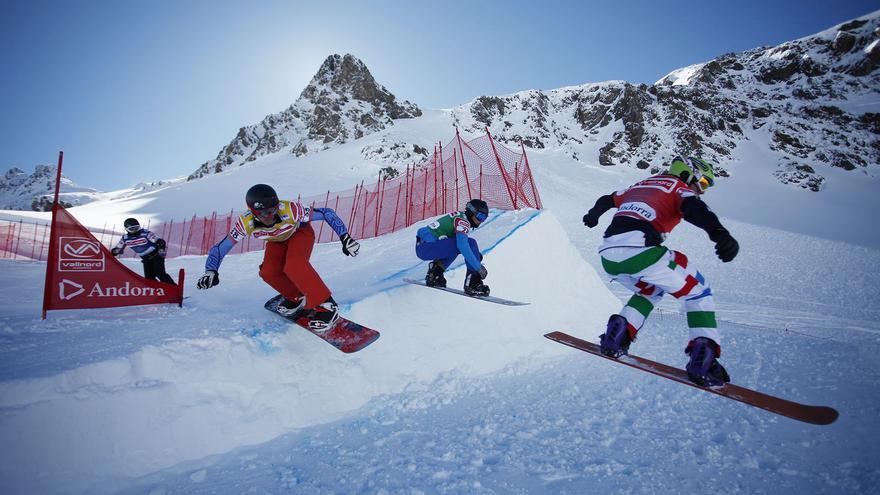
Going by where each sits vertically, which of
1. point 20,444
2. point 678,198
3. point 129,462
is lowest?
point 129,462

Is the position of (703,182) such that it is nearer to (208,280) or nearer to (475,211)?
(475,211)

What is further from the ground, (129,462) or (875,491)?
(875,491)

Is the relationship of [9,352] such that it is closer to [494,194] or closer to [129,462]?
[129,462]

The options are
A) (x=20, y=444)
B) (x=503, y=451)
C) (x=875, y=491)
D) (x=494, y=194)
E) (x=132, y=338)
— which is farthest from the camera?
(x=494, y=194)

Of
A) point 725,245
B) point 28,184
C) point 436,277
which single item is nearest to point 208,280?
point 436,277

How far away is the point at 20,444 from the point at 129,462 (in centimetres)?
52

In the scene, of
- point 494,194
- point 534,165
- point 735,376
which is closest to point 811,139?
point 534,165

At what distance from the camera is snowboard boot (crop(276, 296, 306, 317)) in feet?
12.0

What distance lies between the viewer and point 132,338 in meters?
3.17

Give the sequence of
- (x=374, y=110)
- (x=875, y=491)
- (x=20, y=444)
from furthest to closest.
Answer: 1. (x=374, y=110)
2. (x=875, y=491)
3. (x=20, y=444)

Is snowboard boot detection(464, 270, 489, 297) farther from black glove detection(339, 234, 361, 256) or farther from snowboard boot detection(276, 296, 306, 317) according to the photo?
snowboard boot detection(276, 296, 306, 317)

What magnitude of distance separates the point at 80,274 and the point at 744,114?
64.3 metres

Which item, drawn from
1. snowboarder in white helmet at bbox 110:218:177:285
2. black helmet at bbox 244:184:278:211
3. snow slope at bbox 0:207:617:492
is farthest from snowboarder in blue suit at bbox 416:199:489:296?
snowboarder in white helmet at bbox 110:218:177:285

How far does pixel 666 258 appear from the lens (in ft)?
8.66
